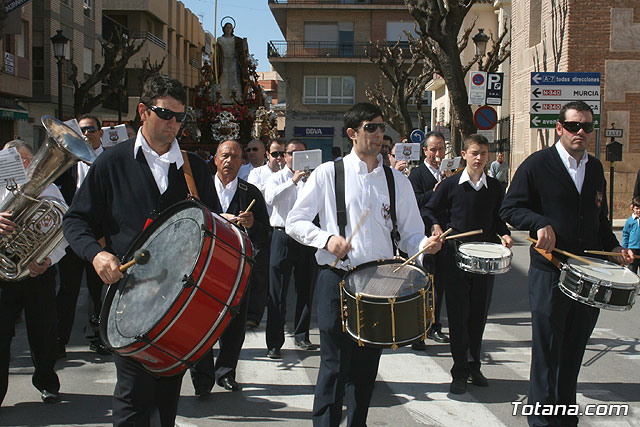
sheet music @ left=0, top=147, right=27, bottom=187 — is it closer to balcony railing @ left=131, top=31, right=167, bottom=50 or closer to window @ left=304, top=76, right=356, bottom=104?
window @ left=304, top=76, right=356, bottom=104

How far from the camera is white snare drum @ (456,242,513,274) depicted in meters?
5.44

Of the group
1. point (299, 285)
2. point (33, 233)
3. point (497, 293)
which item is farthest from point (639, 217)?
point (33, 233)

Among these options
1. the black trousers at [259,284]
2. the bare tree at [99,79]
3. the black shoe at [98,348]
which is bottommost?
the black shoe at [98,348]

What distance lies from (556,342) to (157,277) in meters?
2.70

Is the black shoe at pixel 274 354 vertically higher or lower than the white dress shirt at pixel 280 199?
lower

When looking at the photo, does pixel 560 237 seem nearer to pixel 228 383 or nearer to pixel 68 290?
pixel 228 383

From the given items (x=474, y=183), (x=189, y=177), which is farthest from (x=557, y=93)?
(x=189, y=177)

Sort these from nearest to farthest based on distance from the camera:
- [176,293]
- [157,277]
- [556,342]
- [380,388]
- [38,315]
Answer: [176,293]
[157,277]
[556,342]
[38,315]
[380,388]

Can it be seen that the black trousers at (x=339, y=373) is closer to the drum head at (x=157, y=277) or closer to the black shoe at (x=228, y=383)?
the drum head at (x=157, y=277)

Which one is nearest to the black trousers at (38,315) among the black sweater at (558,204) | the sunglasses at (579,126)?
the black sweater at (558,204)

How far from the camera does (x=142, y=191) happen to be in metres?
3.78

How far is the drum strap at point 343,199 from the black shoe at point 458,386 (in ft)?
6.14

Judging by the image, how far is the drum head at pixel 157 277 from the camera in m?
3.37

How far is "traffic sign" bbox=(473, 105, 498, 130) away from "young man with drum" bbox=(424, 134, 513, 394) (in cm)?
1189
